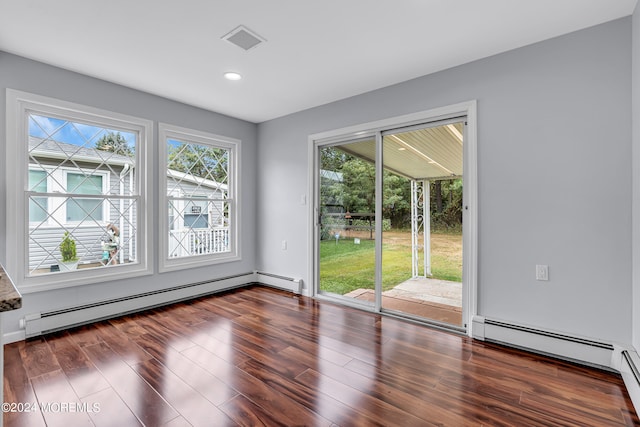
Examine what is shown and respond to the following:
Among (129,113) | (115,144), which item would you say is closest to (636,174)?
(129,113)

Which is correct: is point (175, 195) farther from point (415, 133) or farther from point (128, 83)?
point (415, 133)

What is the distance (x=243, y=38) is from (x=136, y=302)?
2.96m

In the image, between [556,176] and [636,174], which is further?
[556,176]

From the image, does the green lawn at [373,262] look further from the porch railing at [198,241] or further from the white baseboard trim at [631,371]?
the porch railing at [198,241]

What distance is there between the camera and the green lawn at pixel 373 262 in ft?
10.3

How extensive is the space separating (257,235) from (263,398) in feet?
9.99

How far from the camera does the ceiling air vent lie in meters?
2.32

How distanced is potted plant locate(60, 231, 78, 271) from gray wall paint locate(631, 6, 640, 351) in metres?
4.70

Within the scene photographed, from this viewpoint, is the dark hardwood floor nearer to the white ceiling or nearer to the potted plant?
the potted plant

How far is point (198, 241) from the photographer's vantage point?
4.17 metres

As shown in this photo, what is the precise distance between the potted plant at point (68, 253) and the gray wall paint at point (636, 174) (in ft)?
15.4

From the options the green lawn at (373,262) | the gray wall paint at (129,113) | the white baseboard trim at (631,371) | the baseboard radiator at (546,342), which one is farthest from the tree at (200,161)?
the white baseboard trim at (631,371)

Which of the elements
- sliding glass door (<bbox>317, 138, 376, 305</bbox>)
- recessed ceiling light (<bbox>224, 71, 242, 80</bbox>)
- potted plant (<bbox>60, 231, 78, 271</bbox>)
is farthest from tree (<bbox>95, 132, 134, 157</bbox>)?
sliding glass door (<bbox>317, 138, 376, 305</bbox>)

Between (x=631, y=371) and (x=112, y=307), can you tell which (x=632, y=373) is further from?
(x=112, y=307)
